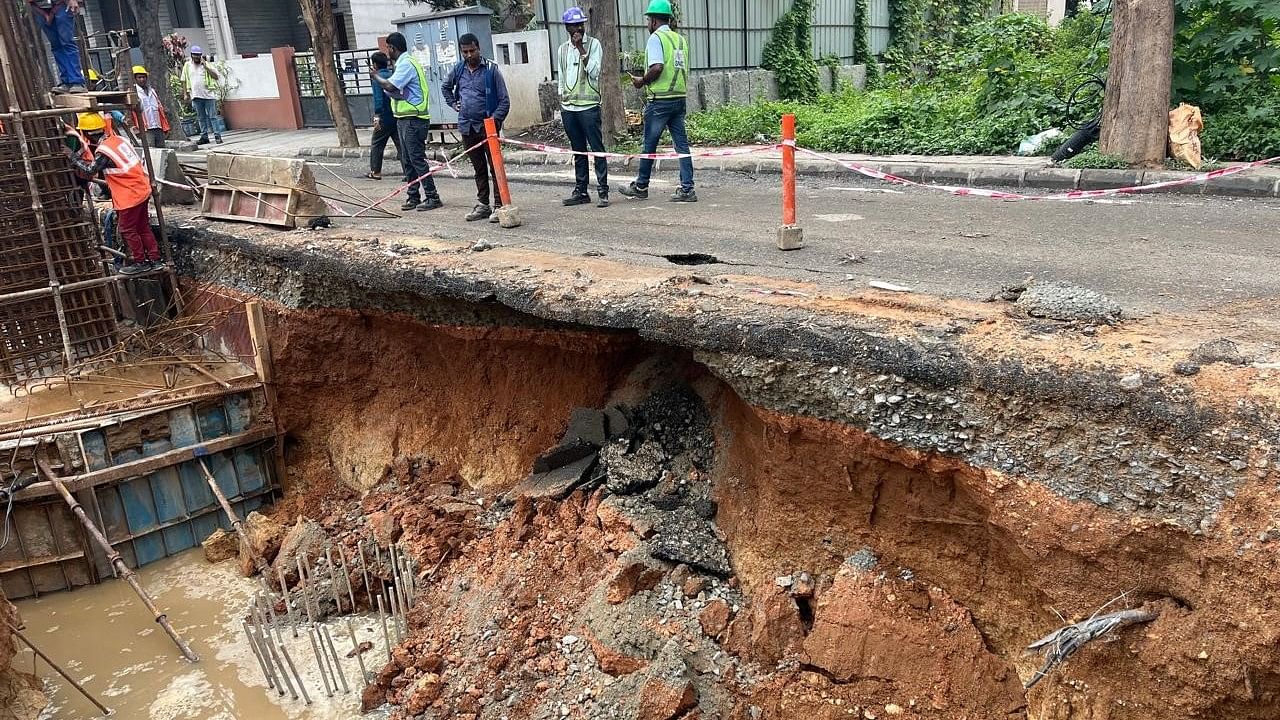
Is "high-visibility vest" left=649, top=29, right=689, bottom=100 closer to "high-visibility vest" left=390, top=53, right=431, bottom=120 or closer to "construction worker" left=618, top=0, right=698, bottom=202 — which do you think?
"construction worker" left=618, top=0, right=698, bottom=202

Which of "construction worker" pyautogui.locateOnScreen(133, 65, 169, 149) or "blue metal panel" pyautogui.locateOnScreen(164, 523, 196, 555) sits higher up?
"construction worker" pyautogui.locateOnScreen(133, 65, 169, 149)

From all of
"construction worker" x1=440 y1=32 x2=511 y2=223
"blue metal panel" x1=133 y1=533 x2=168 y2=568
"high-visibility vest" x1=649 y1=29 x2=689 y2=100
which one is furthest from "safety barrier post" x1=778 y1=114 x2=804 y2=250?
"blue metal panel" x1=133 y1=533 x2=168 y2=568

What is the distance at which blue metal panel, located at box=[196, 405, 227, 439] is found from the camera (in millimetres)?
8008

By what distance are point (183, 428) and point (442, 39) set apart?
8.92 m

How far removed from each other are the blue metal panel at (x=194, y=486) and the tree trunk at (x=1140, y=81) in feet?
32.1

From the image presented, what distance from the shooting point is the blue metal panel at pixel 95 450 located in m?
7.36

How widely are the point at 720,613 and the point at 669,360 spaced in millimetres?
1796

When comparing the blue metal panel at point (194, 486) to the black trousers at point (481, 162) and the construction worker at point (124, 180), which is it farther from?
the black trousers at point (481, 162)

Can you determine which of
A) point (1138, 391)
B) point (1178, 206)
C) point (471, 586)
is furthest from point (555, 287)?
→ point (1178, 206)

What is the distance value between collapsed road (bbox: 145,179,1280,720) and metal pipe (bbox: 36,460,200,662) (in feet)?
5.41

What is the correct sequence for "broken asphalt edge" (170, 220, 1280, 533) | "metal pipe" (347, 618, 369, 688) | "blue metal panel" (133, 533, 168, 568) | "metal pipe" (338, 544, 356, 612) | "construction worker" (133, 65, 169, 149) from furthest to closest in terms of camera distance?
"construction worker" (133, 65, 169, 149) → "blue metal panel" (133, 533, 168, 568) → "metal pipe" (338, 544, 356, 612) → "metal pipe" (347, 618, 369, 688) → "broken asphalt edge" (170, 220, 1280, 533)

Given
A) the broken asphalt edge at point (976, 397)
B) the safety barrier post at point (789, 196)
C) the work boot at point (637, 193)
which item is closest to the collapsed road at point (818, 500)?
the broken asphalt edge at point (976, 397)

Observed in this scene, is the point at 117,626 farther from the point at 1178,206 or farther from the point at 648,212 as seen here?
the point at 1178,206

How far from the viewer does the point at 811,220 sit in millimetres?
7848
